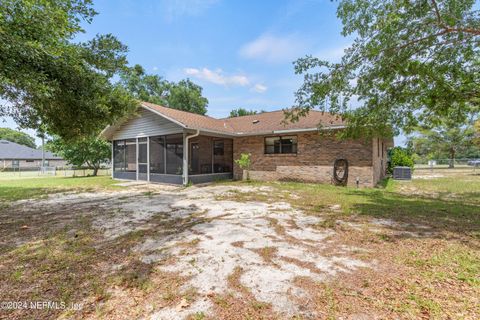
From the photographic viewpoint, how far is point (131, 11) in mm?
7801

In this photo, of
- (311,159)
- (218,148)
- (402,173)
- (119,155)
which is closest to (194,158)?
(218,148)

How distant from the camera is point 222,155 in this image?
561 inches

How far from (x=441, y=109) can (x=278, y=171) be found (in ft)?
25.2

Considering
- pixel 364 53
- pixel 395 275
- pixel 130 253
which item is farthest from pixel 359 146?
pixel 130 253

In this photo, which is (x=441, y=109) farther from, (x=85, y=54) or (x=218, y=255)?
(x=85, y=54)

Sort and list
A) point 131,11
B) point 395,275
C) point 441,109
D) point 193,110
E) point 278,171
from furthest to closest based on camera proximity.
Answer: point 193,110, point 278,171, point 131,11, point 441,109, point 395,275

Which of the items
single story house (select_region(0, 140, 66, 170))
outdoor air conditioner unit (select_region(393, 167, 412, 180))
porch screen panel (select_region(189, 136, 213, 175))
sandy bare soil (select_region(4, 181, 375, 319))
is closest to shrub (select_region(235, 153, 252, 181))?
porch screen panel (select_region(189, 136, 213, 175))

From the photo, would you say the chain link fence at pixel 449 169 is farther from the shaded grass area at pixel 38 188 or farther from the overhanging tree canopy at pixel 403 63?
the shaded grass area at pixel 38 188

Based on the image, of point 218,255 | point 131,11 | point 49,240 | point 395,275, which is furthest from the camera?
point 131,11

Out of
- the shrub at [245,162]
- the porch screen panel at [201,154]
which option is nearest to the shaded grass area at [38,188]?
the porch screen panel at [201,154]

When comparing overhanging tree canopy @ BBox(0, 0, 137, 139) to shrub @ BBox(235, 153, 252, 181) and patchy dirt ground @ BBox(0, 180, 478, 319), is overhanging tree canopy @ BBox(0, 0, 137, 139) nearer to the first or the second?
patchy dirt ground @ BBox(0, 180, 478, 319)

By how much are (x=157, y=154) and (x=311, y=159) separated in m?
8.05

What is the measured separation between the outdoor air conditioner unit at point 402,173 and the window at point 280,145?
7395 mm

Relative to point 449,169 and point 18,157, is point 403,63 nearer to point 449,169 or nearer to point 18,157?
point 449,169
